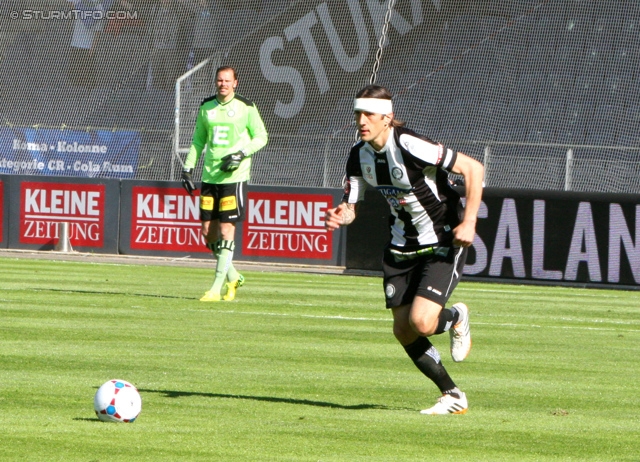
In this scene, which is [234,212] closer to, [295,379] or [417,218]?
[295,379]

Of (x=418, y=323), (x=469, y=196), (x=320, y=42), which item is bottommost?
(x=418, y=323)

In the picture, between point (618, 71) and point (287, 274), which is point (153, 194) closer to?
point (287, 274)

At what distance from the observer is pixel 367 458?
18.8 feet

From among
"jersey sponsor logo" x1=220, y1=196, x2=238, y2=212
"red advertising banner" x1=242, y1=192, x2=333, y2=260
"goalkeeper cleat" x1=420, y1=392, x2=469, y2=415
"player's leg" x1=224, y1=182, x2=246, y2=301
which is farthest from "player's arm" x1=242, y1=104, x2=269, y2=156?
"red advertising banner" x1=242, y1=192, x2=333, y2=260

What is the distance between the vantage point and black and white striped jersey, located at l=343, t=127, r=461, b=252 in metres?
7.52

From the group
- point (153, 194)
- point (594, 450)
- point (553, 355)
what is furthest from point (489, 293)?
point (594, 450)

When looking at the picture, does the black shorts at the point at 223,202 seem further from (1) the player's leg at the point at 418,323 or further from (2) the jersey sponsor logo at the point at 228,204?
(1) the player's leg at the point at 418,323

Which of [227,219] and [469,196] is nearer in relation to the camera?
[469,196]

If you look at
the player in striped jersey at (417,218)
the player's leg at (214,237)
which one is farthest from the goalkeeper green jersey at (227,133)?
the player in striped jersey at (417,218)

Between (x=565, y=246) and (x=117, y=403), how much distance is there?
1426 centimetres

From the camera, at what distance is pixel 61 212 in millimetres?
25000

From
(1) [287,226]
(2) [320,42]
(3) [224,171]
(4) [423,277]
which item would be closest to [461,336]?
(4) [423,277]

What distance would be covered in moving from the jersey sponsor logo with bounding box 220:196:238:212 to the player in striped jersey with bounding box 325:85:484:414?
6573 millimetres

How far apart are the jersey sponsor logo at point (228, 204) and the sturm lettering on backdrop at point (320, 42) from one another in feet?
52.6
